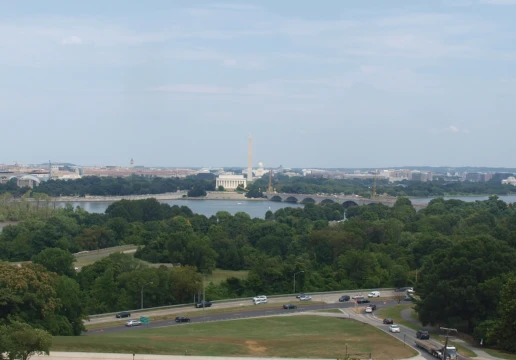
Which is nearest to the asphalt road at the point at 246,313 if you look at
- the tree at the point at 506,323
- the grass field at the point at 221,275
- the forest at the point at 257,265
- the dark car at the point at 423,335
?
the forest at the point at 257,265

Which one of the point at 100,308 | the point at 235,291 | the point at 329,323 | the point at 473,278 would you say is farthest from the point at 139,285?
the point at 473,278

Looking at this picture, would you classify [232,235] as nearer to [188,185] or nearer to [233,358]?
[233,358]

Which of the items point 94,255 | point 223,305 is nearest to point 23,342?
point 223,305

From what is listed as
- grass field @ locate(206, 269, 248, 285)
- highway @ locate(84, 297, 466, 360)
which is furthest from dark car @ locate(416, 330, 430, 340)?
grass field @ locate(206, 269, 248, 285)

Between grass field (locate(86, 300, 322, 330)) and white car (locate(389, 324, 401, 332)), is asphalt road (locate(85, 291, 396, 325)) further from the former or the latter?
white car (locate(389, 324, 401, 332))

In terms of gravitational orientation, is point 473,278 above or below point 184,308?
above

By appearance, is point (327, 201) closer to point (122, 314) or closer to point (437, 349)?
point (122, 314)
